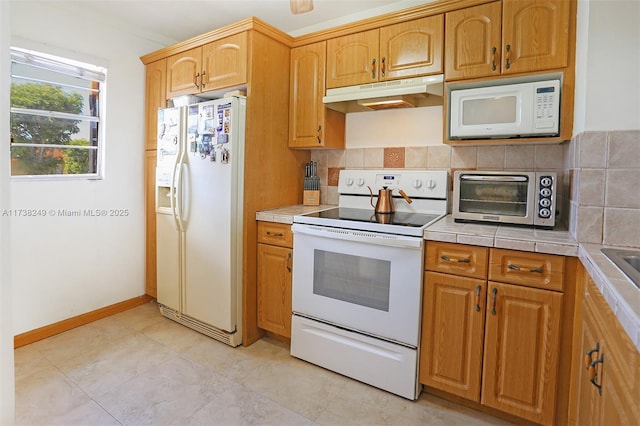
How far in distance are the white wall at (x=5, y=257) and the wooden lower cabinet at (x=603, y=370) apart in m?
1.92

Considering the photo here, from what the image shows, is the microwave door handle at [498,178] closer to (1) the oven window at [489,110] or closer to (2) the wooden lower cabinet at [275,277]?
(1) the oven window at [489,110]

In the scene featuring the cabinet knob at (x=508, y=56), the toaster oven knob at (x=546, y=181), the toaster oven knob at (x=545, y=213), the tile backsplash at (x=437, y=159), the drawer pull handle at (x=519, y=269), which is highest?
the cabinet knob at (x=508, y=56)

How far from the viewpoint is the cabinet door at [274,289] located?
7.76 feet

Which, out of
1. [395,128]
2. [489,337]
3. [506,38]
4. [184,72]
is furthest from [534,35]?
[184,72]

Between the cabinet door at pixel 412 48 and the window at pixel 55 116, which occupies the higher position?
the cabinet door at pixel 412 48

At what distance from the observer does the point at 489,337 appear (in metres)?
1.70

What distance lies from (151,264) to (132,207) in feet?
1.70

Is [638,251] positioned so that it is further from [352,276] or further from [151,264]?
[151,264]

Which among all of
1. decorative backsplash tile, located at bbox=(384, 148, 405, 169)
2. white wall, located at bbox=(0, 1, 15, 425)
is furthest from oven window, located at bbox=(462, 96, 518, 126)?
white wall, located at bbox=(0, 1, 15, 425)

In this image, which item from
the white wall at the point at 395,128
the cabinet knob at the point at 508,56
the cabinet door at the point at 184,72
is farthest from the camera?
the cabinet door at the point at 184,72

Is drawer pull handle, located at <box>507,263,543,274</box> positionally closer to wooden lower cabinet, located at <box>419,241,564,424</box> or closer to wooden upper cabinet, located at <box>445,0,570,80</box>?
wooden lower cabinet, located at <box>419,241,564,424</box>

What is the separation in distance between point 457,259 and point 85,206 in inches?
105

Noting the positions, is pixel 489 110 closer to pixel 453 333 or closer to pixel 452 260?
pixel 452 260

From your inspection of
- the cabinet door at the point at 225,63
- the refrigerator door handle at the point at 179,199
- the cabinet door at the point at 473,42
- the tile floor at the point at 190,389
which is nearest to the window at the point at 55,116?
the refrigerator door handle at the point at 179,199
